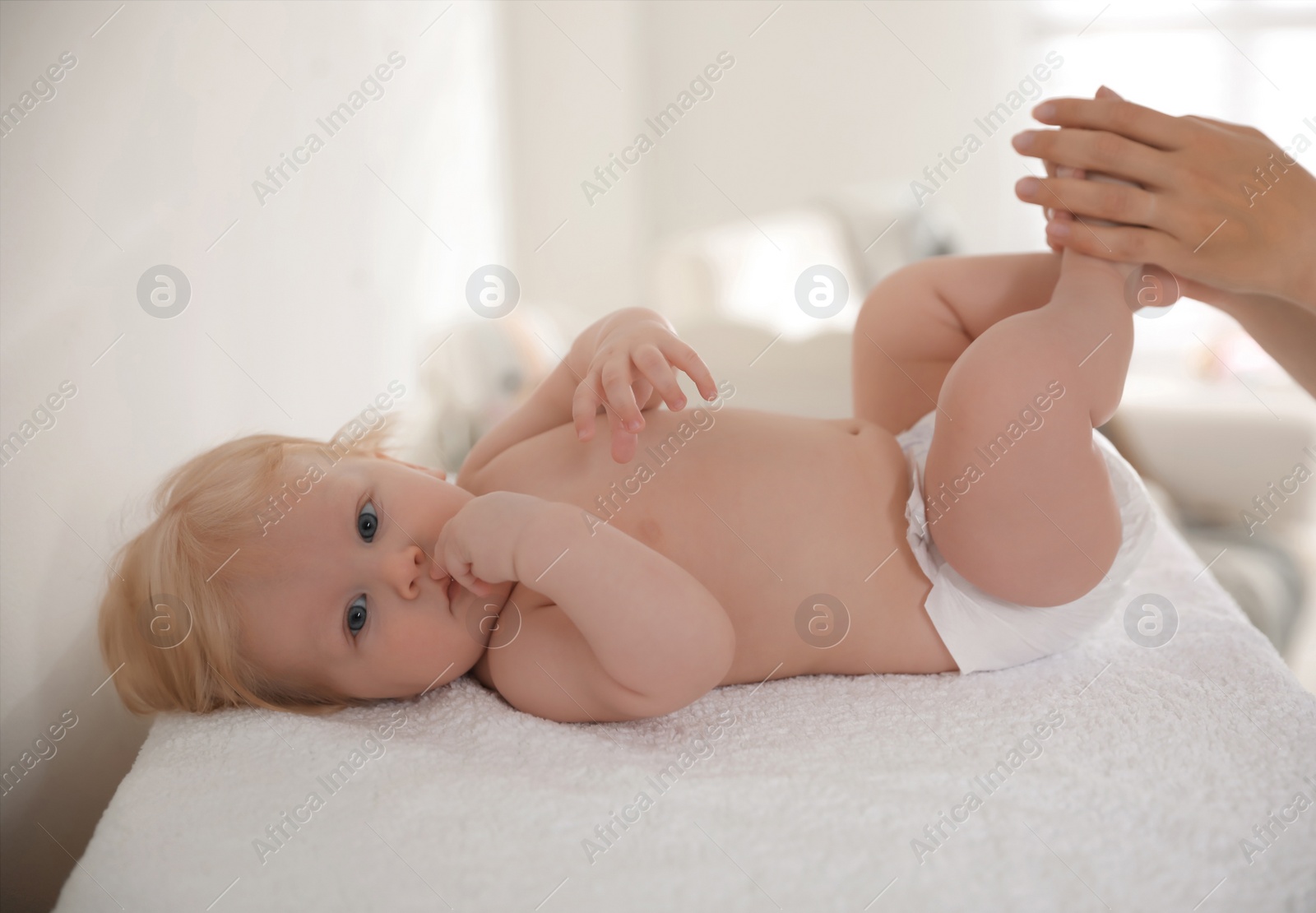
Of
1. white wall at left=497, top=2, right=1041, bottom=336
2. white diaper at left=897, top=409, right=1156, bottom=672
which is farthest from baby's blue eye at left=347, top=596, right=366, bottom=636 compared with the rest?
white wall at left=497, top=2, right=1041, bottom=336

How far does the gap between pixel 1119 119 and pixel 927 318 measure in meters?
0.24

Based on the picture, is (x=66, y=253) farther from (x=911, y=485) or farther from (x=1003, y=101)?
(x=1003, y=101)

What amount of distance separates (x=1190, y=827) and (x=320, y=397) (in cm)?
110

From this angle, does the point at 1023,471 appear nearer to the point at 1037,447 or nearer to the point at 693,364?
the point at 1037,447

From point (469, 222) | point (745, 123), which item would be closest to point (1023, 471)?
point (469, 222)

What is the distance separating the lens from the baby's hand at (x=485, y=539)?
26.0 inches

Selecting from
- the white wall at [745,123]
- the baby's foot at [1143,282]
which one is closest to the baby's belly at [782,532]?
the baby's foot at [1143,282]

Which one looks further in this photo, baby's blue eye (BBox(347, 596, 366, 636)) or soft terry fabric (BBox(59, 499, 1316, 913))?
baby's blue eye (BBox(347, 596, 366, 636))

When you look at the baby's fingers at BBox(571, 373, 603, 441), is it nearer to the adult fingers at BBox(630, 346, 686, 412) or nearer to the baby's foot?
the adult fingers at BBox(630, 346, 686, 412)

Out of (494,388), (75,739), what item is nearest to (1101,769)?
(75,739)

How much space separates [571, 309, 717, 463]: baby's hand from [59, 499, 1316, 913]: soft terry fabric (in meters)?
0.25

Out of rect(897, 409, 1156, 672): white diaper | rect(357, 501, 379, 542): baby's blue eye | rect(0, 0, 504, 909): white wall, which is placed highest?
rect(0, 0, 504, 909): white wall

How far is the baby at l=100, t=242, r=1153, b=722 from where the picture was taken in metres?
0.65

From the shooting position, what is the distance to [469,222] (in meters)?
1.62
